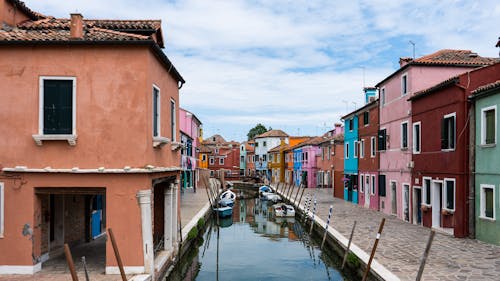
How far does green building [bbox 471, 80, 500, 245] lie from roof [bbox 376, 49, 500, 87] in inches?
180

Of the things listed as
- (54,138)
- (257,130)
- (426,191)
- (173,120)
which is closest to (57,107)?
(54,138)

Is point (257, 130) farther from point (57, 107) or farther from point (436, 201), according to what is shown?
point (57, 107)

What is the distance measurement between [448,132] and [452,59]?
16.9 ft

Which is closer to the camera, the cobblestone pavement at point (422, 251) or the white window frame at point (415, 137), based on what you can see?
the cobblestone pavement at point (422, 251)

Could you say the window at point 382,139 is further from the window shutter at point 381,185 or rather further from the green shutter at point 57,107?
the green shutter at point 57,107

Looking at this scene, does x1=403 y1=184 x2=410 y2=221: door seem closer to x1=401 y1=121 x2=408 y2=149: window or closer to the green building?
x1=401 y1=121 x2=408 y2=149: window

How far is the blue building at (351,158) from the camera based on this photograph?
1261 inches

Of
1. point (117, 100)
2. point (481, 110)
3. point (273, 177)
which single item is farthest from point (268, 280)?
point (273, 177)

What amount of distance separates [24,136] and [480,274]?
1229 centimetres

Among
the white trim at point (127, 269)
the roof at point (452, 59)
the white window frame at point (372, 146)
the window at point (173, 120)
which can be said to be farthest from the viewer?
the white window frame at point (372, 146)

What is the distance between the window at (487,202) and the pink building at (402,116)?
4740mm

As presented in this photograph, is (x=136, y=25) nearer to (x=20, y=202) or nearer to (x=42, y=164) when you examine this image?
(x=42, y=164)

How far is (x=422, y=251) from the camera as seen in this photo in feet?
47.7

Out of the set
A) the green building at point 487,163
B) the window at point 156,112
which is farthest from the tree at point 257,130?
the window at point 156,112
